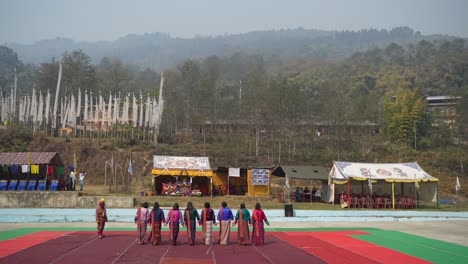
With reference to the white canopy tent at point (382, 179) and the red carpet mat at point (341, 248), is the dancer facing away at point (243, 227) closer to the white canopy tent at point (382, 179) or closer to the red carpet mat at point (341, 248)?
the red carpet mat at point (341, 248)

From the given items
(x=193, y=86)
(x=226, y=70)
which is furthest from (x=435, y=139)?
(x=226, y=70)

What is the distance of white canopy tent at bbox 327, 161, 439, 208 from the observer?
29969 millimetres

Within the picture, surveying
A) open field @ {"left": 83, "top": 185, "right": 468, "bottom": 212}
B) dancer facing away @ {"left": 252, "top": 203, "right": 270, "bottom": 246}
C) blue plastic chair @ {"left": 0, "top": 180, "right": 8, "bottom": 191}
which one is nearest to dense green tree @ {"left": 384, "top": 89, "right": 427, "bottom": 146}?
open field @ {"left": 83, "top": 185, "right": 468, "bottom": 212}

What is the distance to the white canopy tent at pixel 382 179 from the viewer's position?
1180 inches

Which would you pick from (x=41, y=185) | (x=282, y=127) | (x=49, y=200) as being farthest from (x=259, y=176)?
(x=282, y=127)

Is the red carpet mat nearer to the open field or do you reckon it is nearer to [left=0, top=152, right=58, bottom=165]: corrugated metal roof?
the open field

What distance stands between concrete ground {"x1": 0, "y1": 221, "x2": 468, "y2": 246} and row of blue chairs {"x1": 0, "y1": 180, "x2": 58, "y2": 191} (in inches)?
331

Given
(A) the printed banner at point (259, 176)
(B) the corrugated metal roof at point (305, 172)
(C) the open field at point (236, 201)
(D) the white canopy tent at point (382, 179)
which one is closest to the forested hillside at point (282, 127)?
(D) the white canopy tent at point (382, 179)

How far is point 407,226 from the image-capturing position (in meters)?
22.9

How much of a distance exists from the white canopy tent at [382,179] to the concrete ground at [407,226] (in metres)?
5.38

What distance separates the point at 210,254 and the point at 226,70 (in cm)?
18675

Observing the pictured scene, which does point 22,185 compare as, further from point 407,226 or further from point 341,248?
point 407,226

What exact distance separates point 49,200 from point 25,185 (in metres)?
3.61

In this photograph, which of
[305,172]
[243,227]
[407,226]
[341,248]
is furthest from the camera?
[305,172]
